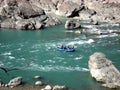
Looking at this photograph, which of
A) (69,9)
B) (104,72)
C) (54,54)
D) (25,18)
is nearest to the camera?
(104,72)

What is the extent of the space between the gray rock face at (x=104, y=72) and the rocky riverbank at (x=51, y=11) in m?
34.0

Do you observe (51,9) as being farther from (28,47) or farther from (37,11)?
(28,47)

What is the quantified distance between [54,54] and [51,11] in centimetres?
4786

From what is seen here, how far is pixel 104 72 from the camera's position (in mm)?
35531

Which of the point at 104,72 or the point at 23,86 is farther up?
the point at 104,72

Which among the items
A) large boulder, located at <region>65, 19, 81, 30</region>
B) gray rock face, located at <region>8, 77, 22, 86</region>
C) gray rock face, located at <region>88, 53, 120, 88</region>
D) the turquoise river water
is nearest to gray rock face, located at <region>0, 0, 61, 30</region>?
the turquoise river water

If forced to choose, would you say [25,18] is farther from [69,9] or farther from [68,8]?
[68,8]

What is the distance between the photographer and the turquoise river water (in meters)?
36.4

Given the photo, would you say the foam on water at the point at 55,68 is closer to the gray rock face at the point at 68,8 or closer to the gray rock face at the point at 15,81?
the gray rock face at the point at 15,81

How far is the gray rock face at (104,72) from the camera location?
3450 cm

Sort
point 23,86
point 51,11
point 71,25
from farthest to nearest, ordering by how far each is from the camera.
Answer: point 51,11
point 71,25
point 23,86

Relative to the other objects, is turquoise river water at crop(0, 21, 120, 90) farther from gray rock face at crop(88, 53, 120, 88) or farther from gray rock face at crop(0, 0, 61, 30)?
gray rock face at crop(0, 0, 61, 30)

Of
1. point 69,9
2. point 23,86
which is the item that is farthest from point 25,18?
point 23,86

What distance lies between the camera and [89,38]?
59.2 meters
